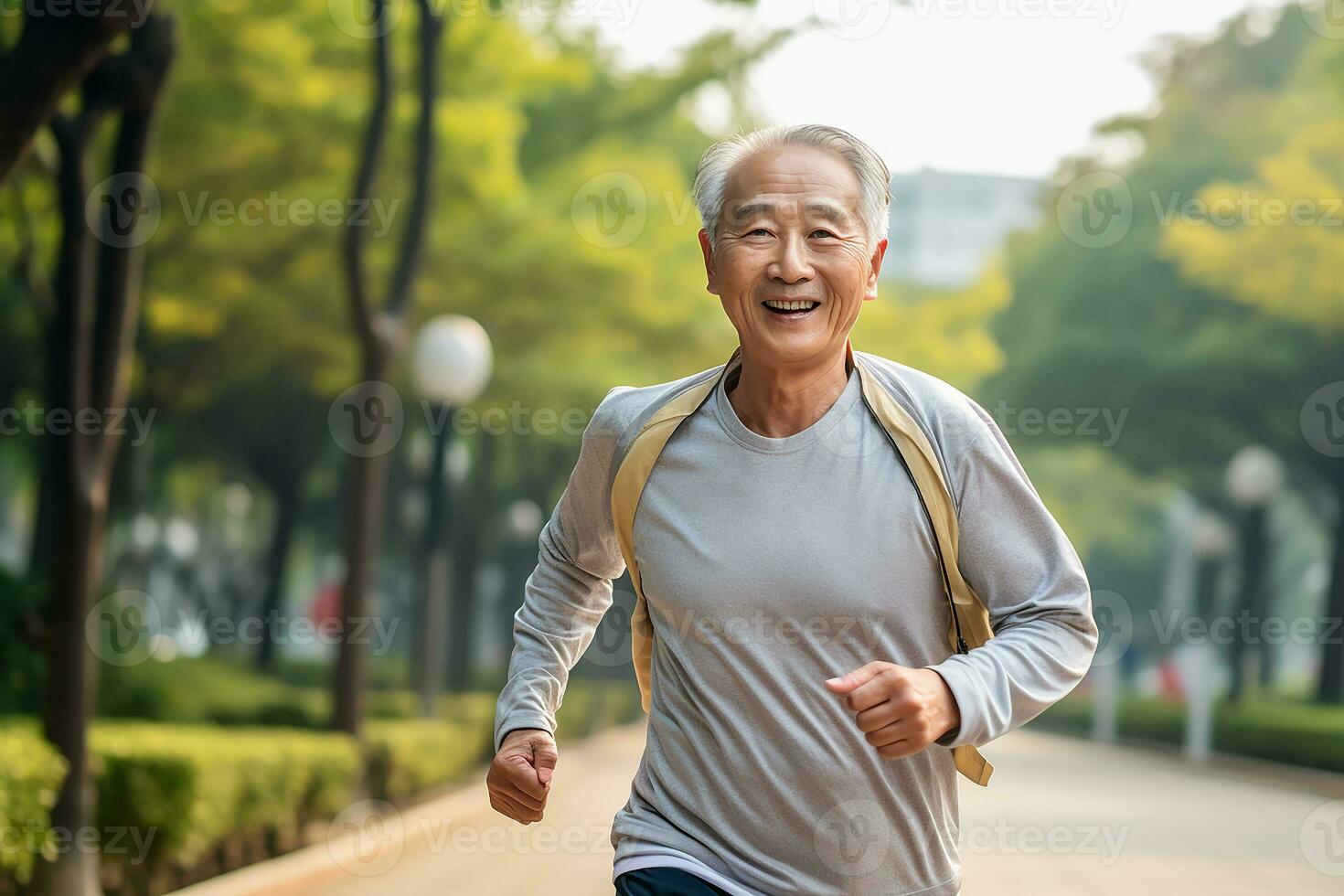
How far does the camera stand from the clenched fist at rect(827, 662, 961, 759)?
268 centimetres

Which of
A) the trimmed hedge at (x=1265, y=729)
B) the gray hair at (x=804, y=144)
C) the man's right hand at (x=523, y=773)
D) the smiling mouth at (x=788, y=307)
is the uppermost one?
the gray hair at (x=804, y=144)

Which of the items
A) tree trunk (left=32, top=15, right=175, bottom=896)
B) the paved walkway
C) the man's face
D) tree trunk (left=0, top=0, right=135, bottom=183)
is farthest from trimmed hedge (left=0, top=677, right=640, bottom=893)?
the man's face

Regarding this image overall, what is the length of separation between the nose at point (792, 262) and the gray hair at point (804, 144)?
0.42ft

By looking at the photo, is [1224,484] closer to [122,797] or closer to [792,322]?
[122,797]

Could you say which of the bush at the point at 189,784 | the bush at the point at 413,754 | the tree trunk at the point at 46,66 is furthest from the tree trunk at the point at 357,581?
the tree trunk at the point at 46,66

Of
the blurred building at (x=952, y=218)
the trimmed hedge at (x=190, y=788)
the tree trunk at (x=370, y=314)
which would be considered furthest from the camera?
the blurred building at (x=952, y=218)

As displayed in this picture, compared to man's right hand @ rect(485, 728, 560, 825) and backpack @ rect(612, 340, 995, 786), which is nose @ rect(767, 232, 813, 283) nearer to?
backpack @ rect(612, 340, 995, 786)

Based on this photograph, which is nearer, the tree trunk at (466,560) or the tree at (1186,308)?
the tree at (1186,308)

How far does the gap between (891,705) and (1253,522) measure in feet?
94.7

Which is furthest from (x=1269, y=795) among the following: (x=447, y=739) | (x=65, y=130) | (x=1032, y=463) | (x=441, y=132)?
(x=1032, y=463)

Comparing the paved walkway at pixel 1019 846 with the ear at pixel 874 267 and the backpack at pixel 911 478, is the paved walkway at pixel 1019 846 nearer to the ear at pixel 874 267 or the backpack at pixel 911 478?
the backpack at pixel 911 478

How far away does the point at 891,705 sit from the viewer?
8.80 feet

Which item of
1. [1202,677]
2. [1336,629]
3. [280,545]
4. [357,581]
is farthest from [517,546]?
[357,581]

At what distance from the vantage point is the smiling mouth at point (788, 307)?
125 inches
